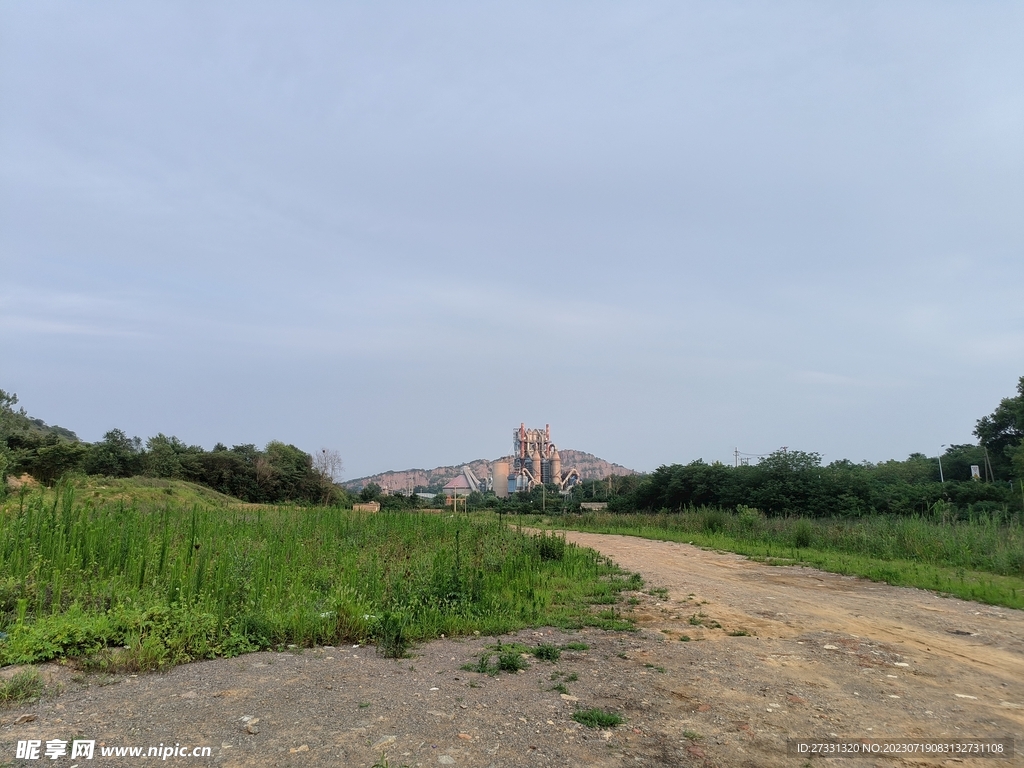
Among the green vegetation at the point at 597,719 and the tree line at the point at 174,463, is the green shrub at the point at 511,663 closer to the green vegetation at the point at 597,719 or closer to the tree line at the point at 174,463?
the green vegetation at the point at 597,719

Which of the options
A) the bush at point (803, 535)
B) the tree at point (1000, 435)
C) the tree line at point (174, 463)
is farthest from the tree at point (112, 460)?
the tree at point (1000, 435)

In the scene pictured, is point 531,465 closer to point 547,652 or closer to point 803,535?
point 803,535

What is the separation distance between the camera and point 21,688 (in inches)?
142

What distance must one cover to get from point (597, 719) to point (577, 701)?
36 cm

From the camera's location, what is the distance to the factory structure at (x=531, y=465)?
6731 centimetres

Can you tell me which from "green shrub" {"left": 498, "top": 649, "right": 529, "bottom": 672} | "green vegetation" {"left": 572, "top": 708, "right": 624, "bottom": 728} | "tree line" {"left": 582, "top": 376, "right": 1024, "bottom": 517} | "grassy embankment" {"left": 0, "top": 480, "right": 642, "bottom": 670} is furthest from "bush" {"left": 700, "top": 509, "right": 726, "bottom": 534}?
"green vegetation" {"left": 572, "top": 708, "right": 624, "bottom": 728}

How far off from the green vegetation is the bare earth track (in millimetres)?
66

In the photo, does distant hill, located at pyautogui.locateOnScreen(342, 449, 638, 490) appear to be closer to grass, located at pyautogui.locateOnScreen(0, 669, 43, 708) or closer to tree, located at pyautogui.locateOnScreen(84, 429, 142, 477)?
tree, located at pyautogui.locateOnScreen(84, 429, 142, 477)

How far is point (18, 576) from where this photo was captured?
579 centimetres

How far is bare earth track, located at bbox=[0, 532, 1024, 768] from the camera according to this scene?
3193mm

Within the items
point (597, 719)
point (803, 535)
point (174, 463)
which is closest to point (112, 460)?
point (174, 463)

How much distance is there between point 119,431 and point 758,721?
47.3 metres

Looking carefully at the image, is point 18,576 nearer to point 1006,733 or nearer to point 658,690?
point 658,690

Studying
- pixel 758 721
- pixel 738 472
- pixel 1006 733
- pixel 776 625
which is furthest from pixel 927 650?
pixel 738 472
